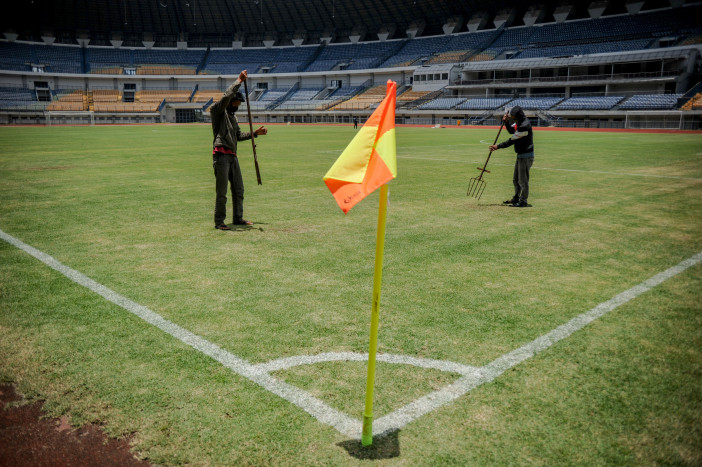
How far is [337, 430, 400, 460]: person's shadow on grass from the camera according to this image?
9.77 ft

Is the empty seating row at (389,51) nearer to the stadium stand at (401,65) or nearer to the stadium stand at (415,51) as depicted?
the stadium stand at (415,51)

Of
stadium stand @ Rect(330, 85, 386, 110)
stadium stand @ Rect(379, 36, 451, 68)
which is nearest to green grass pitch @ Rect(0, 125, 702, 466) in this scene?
stadium stand @ Rect(330, 85, 386, 110)

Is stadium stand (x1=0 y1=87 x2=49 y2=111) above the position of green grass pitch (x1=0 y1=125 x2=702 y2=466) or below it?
above

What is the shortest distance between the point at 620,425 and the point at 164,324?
385 cm

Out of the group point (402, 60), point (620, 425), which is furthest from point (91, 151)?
point (402, 60)

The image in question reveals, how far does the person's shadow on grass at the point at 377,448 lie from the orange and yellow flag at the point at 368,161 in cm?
143

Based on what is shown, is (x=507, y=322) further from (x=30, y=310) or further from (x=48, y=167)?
(x=48, y=167)

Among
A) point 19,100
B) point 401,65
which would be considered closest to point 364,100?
point 401,65

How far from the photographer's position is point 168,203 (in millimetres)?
10898

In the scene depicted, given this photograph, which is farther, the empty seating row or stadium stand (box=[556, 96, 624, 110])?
the empty seating row

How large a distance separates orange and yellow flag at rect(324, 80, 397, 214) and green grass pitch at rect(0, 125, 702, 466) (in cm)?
153

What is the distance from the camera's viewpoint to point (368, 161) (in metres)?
3.00

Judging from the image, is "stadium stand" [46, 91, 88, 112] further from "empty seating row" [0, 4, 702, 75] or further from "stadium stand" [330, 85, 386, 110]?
"stadium stand" [330, 85, 386, 110]

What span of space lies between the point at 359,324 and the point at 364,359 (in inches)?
27.1
